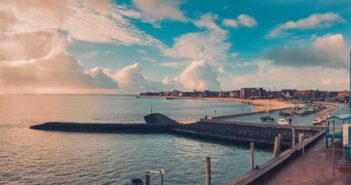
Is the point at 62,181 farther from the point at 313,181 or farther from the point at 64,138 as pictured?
the point at 64,138

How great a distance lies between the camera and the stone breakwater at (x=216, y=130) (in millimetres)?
53150

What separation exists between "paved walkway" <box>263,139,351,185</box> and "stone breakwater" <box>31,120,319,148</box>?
76.4 feet

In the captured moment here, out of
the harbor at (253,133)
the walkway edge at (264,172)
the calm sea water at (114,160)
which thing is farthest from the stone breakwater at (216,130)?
the walkway edge at (264,172)

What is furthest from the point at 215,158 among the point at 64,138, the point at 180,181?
the point at 64,138

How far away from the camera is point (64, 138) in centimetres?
6400

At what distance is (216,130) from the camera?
62219 mm

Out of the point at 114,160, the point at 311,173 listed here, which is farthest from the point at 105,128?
the point at 311,173

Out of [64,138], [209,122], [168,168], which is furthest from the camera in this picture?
[209,122]

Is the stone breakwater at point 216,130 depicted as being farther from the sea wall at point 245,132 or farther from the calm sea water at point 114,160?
the calm sea water at point 114,160

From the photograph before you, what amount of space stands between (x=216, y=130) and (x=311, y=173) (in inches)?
1631

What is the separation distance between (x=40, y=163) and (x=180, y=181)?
62.9 ft

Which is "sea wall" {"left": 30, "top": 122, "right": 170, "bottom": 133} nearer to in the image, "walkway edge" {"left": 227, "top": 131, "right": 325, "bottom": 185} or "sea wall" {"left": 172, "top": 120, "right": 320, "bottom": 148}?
"sea wall" {"left": 172, "top": 120, "right": 320, "bottom": 148}

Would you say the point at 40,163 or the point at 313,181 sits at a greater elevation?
the point at 313,181

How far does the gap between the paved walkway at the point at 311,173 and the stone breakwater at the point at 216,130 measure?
2329 centimetres
